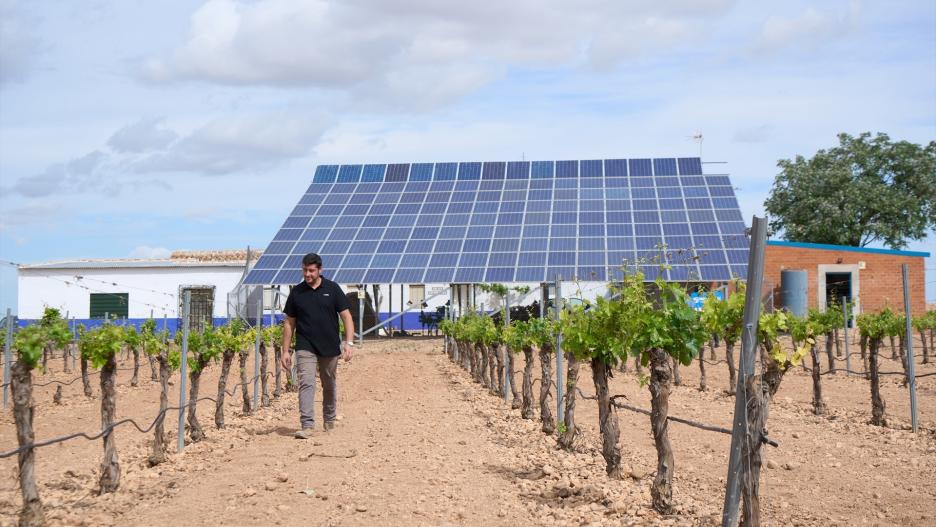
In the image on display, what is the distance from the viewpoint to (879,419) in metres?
11.4

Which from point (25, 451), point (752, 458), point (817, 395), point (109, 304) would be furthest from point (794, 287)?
point (25, 451)

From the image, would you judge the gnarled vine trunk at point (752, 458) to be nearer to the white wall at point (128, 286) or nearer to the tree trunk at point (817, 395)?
the tree trunk at point (817, 395)

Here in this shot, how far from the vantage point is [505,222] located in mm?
29781

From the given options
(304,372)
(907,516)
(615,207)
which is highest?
(615,207)

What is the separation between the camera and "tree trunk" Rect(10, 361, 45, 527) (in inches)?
228

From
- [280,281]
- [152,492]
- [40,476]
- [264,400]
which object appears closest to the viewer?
[152,492]

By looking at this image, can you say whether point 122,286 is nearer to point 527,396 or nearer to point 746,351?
point 527,396

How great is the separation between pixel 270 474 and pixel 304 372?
198cm

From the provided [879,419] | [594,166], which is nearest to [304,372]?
[879,419]

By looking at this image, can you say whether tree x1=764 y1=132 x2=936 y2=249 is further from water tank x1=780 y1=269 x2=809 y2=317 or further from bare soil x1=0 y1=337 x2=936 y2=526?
bare soil x1=0 y1=337 x2=936 y2=526

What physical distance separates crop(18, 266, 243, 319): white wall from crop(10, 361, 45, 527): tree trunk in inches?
1154

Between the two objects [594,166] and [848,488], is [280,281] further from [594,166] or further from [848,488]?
[848,488]

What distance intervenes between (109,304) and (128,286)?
1.21m

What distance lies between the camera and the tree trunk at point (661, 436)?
21.3 ft
